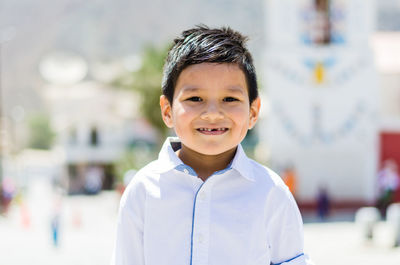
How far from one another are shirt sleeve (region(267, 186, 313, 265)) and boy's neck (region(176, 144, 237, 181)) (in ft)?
0.80

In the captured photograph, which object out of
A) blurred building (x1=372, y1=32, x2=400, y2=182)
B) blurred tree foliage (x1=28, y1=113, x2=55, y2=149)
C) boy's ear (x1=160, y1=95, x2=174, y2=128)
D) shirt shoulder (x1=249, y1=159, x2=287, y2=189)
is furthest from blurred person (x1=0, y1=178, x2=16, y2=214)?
blurred tree foliage (x1=28, y1=113, x2=55, y2=149)

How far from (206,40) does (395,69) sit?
2079 centimetres

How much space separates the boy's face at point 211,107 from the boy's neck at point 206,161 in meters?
0.08

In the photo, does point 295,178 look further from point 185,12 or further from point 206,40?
point 185,12

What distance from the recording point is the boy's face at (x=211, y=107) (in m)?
2.06

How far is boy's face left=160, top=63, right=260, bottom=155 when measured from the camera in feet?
6.77

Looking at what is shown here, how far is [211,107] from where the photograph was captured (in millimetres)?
2051

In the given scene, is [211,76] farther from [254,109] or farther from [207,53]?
[254,109]

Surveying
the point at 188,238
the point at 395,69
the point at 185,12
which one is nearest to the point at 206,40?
the point at 188,238

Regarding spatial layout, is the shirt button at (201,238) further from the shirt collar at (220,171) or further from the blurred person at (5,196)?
the blurred person at (5,196)

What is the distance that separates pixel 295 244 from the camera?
80.8 inches

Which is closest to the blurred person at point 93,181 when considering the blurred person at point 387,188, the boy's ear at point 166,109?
the blurred person at point 387,188

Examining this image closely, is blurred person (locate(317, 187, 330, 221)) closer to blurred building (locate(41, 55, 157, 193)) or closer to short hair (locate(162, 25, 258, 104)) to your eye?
short hair (locate(162, 25, 258, 104))

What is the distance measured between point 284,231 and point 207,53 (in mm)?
715
